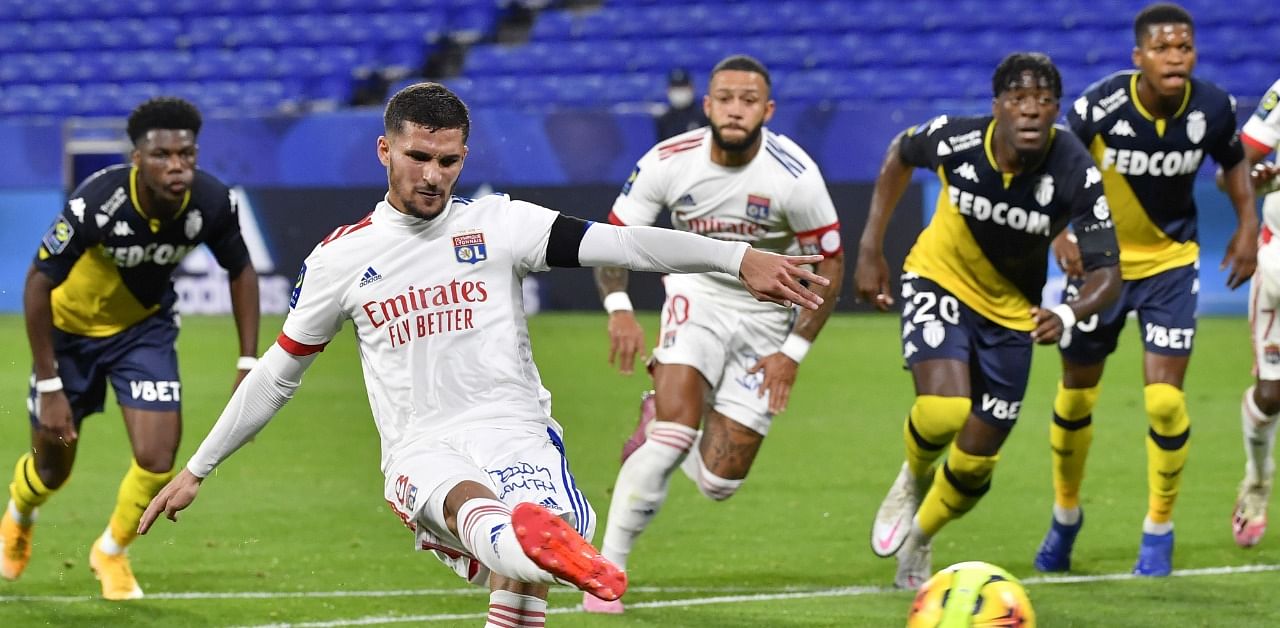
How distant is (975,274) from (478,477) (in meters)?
3.07

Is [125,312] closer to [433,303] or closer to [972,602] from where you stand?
[433,303]

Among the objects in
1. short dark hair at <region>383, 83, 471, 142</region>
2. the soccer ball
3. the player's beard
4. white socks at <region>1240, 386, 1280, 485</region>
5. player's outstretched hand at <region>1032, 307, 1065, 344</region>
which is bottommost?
white socks at <region>1240, 386, 1280, 485</region>

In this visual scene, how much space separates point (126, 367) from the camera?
7.41m

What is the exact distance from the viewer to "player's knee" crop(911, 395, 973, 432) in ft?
22.8

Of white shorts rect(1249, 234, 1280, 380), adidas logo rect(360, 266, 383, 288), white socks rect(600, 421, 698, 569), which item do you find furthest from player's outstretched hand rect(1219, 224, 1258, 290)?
adidas logo rect(360, 266, 383, 288)

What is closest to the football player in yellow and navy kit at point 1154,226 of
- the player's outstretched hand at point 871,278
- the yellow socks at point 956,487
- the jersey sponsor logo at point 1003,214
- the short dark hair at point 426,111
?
the jersey sponsor logo at point 1003,214

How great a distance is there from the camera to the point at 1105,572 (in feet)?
24.6

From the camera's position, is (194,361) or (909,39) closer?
(194,361)

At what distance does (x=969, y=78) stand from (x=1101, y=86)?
11.4 meters

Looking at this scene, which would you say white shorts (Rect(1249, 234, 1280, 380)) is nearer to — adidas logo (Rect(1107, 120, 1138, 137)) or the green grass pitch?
the green grass pitch

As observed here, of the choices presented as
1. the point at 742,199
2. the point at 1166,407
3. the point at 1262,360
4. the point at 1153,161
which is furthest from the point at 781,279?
the point at 1262,360

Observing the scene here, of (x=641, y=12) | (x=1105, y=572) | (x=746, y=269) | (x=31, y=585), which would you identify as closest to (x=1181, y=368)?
(x=1105, y=572)

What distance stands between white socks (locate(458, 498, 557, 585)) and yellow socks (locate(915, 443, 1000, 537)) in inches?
115

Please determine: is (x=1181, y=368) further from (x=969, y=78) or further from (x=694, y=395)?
(x=969, y=78)
